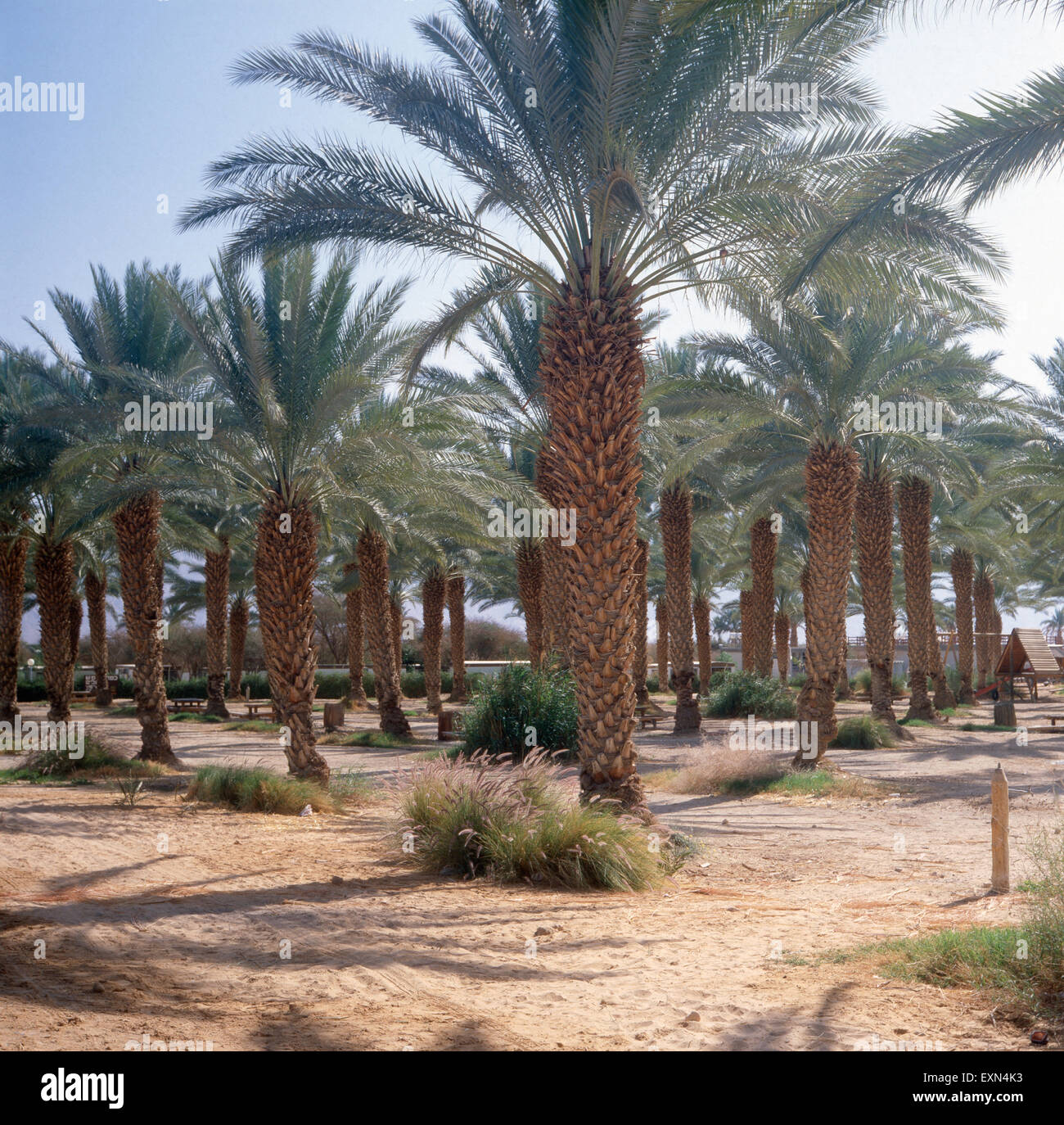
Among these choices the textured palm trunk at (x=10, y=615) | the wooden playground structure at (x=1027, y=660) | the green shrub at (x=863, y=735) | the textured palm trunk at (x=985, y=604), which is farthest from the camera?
the textured palm trunk at (x=985, y=604)

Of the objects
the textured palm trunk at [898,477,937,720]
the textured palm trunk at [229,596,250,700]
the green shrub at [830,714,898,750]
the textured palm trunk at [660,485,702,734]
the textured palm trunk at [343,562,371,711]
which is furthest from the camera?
the textured palm trunk at [229,596,250,700]

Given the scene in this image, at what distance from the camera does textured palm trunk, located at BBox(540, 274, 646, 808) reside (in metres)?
10.2

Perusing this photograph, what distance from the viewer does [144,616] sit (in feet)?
55.1

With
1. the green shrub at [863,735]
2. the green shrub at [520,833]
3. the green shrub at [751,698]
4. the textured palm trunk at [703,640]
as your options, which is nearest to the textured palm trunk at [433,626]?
the textured palm trunk at [703,640]

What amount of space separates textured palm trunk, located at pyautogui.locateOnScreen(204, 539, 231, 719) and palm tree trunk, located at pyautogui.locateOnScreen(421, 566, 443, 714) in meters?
7.52

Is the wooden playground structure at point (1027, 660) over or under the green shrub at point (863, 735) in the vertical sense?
over

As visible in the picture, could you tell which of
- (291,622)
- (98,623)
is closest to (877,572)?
(291,622)

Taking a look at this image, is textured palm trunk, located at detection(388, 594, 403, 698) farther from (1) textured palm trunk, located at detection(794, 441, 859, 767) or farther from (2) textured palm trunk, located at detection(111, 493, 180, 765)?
(1) textured palm trunk, located at detection(794, 441, 859, 767)

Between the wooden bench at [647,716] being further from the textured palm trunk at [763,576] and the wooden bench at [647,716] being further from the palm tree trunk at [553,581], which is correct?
the palm tree trunk at [553,581]

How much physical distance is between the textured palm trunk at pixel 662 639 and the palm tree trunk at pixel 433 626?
962 cm

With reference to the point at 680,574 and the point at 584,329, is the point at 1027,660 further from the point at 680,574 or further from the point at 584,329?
the point at 584,329

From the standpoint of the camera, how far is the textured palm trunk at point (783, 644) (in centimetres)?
4151

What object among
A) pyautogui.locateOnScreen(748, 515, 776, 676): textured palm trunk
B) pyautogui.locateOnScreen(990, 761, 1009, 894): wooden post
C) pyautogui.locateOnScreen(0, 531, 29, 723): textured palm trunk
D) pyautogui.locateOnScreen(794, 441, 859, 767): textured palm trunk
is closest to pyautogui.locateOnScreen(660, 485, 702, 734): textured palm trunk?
pyautogui.locateOnScreen(748, 515, 776, 676): textured palm trunk
